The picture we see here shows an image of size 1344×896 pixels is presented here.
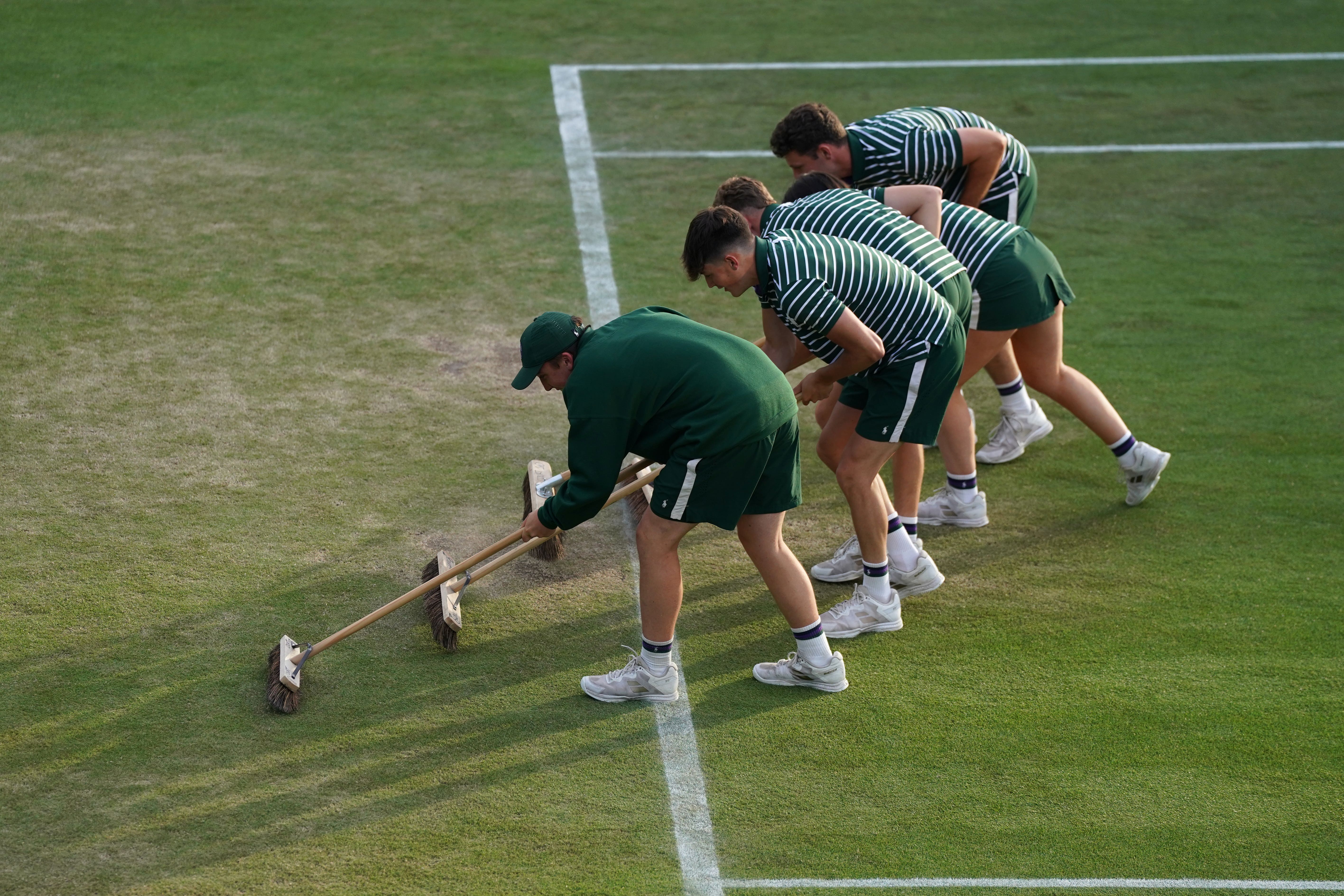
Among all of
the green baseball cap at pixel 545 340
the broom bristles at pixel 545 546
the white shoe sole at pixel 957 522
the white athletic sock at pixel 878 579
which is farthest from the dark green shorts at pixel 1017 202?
the green baseball cap at pixel 545 340

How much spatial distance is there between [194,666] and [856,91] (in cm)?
806

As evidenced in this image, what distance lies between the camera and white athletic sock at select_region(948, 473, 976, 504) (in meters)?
6.42

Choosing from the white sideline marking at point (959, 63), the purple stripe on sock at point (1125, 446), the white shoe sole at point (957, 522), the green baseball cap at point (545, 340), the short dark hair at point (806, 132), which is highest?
the short dark hair at point (806, 132)

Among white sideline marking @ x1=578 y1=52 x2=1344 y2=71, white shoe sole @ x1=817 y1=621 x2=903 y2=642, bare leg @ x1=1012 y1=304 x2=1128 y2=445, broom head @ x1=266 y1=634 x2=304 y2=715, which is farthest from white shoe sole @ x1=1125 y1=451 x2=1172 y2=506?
white sideline marking @ x1=578 y1=52 x2=1344 y2=71

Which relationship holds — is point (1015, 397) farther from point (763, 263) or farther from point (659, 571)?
point (659, 571)

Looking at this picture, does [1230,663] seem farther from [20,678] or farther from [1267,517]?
[20,678]

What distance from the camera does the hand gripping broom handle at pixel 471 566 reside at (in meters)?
5.20

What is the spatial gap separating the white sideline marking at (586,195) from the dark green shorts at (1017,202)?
2150 mm

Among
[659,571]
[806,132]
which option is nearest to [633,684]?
[659,571]

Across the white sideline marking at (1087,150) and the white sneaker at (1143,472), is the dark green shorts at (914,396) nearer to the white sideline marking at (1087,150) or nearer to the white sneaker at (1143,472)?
the white sneaker at (1143,472)

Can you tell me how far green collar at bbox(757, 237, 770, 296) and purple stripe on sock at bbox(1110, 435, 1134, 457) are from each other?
246 centimetres

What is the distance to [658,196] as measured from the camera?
965 cm

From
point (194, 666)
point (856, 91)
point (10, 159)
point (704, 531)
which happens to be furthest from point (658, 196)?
point (194, 666)

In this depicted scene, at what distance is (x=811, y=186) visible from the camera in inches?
222
